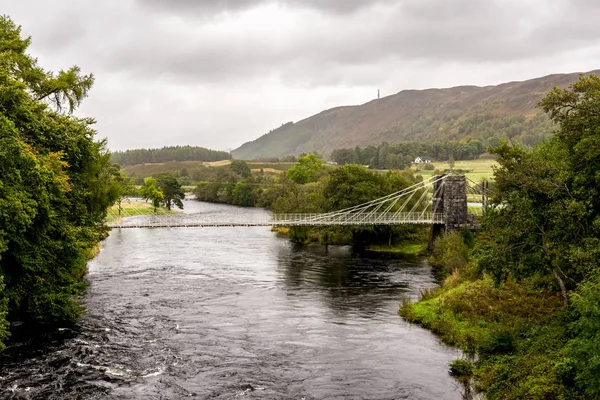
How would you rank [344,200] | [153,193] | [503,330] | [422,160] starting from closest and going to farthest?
1. [503,330]
2. [344,200]
3. [153,193]
4. [422,160]

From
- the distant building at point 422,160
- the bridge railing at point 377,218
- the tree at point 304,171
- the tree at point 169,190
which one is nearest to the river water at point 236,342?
the bridge railing at point 377,218

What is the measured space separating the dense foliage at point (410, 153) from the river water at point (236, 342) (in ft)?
375

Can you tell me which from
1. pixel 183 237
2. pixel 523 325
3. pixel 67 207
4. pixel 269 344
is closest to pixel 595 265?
pixel 523 325

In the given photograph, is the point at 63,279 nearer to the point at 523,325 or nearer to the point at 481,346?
the point at 481,346

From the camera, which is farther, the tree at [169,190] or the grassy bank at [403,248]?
the tree at [169,190]

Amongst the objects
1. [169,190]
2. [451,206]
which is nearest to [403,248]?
[451,206]

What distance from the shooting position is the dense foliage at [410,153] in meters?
149

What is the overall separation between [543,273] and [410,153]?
480ft

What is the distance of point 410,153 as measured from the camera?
165 m

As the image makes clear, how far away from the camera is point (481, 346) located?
67.6ft

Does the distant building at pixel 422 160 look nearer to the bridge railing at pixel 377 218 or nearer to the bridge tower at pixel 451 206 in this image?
the bridge tower at pixel 451 206

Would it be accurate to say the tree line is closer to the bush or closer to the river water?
the bush

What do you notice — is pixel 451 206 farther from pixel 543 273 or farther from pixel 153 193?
pixel 153 193

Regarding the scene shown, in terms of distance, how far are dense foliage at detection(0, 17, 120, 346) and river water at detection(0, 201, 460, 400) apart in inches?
85.0
